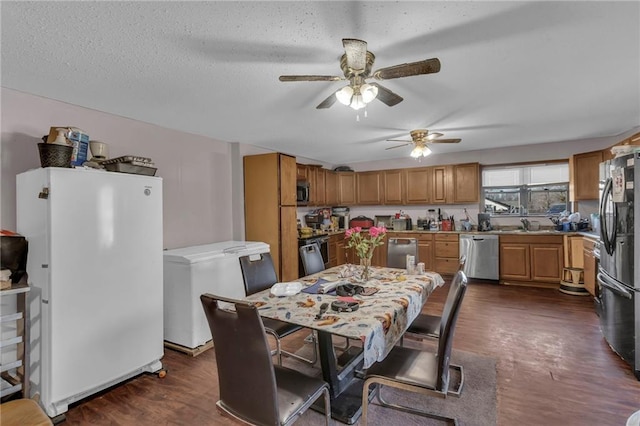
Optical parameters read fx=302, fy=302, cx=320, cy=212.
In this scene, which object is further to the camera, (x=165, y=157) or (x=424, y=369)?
(x=165, y=157)

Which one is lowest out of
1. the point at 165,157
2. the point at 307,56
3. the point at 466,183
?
the point at 466,183

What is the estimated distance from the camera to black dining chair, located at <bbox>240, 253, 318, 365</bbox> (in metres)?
2.38

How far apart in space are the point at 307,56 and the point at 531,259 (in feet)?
15.7

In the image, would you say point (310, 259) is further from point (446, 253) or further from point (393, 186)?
point (393, 186)

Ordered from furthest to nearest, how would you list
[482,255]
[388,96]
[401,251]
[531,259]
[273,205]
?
1. [482,255]
2. [531,259]
3. [273,205]
4. [401,251]
5. [388,96]

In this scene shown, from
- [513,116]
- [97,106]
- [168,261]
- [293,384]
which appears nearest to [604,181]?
[513,116]

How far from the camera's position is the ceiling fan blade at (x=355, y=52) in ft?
5.06

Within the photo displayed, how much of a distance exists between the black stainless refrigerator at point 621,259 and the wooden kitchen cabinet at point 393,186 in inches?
134

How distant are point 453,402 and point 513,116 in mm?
2997

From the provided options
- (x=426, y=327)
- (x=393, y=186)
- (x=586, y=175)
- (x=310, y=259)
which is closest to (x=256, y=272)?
(x=310, y=259)

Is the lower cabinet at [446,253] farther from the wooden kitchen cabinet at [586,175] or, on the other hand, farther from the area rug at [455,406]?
the area rug at [455,406]

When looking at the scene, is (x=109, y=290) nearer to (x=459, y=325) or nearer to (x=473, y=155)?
(x=459, y=325)

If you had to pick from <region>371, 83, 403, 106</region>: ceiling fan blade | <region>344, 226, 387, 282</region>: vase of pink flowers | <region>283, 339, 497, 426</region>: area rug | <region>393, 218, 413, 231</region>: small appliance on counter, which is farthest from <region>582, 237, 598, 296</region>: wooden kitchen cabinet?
<region>371, 83, 403, 106</region>: ceiling fan blade

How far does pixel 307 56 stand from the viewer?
1987 mm
